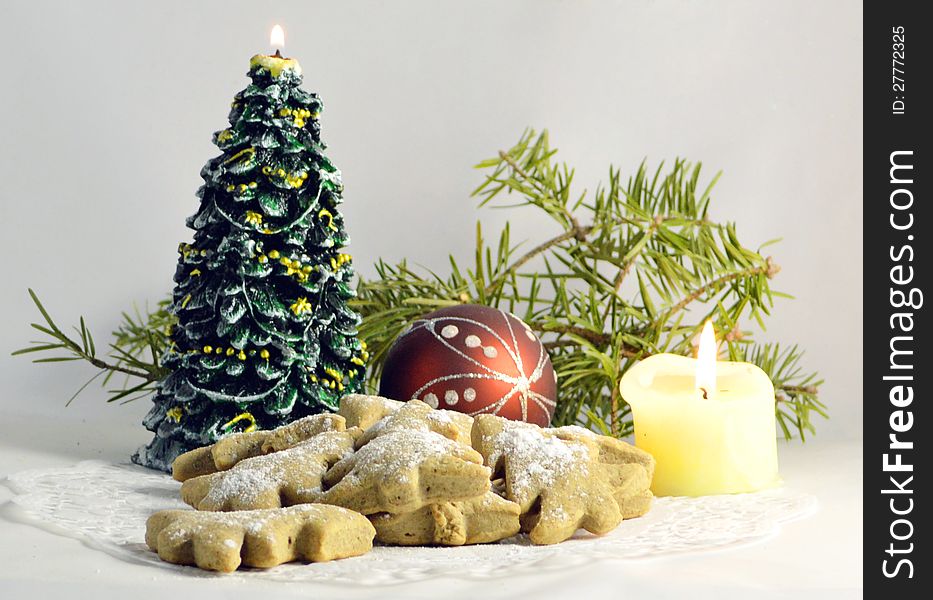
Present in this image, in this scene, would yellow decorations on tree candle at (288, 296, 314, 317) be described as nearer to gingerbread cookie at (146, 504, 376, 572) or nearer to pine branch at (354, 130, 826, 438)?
pine branch at (354, 130, 826, 438)

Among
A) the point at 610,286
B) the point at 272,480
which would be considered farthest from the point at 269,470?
the point at 610,286

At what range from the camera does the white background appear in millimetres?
1787

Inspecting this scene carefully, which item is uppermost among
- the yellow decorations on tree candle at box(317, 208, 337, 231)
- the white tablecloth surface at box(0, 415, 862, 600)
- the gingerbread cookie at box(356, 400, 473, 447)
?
the yellow decorations on tree candle at box(317, 208, 337, 231)

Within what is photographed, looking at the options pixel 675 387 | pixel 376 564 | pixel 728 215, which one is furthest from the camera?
pixel 728 215

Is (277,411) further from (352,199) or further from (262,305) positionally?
(352,199)

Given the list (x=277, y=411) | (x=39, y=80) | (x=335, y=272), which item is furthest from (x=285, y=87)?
(x=39, y=80)

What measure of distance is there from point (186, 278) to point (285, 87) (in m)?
0.25

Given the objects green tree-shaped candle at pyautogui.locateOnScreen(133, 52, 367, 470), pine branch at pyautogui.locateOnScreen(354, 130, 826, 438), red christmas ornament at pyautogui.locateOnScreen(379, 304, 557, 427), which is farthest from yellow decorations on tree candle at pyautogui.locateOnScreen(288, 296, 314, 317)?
pine branch at pyautogui.locateOnScreen(354, 130, 826, 438)

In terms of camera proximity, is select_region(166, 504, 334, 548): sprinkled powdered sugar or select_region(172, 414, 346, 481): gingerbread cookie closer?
select_region(166, 504, 334, 548): sprinkled powdered sugar

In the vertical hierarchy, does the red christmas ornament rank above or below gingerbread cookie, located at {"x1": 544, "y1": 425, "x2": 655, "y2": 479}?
above

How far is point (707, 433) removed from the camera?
3.94 ft

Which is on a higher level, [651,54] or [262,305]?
[651,54]

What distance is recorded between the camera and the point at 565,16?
1809 mm

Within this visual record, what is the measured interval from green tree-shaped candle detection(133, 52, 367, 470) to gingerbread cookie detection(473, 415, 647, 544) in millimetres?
312
